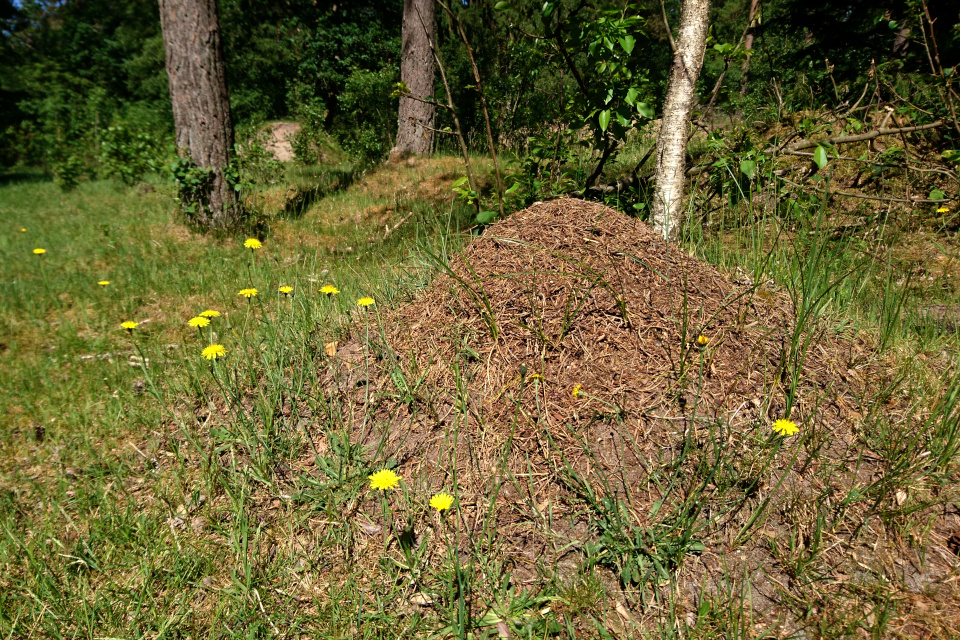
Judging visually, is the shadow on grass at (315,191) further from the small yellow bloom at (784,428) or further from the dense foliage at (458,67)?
the small yellow bloom at (784,428)

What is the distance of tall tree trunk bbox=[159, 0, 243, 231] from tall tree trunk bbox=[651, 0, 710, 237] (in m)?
4.34

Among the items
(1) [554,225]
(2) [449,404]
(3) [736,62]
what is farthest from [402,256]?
(3) [736,62]

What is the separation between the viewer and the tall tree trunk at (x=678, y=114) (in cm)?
280

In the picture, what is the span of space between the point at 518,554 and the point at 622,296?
4.01ft

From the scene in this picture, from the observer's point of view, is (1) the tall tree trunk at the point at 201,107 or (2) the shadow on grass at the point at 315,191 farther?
(2) the shadow on grass at the point at 315,191

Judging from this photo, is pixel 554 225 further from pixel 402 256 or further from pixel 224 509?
pixel 224 509

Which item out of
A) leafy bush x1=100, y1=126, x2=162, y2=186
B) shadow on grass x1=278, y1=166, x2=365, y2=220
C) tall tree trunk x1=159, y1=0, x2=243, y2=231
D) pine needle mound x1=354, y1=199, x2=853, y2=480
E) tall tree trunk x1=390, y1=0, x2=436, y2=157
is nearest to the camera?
pine needle mound x1=354, y1=199, x2=853, y2=480

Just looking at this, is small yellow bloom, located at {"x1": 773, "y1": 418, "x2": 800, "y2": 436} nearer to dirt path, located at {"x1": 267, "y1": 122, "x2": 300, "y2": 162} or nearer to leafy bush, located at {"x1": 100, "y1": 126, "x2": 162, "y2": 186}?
leafy bush, located at {"x1": 100, "y1": 126, "x2": 162, "y2": 186}

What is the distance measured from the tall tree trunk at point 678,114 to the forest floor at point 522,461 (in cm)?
30

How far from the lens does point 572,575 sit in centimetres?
166

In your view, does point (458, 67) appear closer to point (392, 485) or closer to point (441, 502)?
point (392, 485)

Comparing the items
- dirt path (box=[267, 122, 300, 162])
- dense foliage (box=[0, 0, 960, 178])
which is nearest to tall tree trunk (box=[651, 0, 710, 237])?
dense foliage (box=[0, 0, 960, 178])

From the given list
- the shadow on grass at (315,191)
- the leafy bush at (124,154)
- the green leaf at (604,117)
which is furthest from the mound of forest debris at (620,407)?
the leafy bush at (124,154)

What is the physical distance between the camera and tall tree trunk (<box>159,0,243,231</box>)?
493 cm
